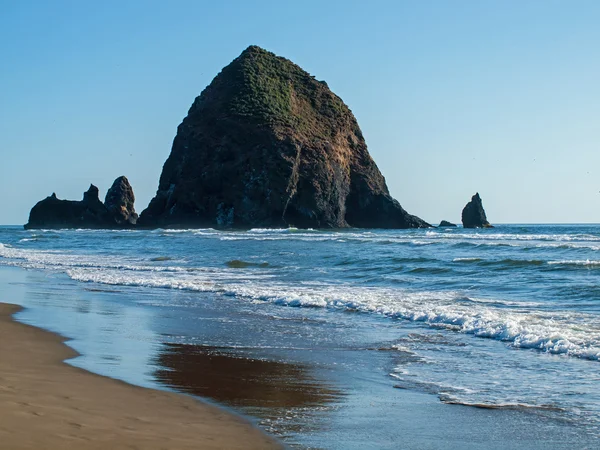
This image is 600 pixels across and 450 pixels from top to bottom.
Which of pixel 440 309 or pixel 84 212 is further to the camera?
pixel 84 212

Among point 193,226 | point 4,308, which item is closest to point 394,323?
point 4,308

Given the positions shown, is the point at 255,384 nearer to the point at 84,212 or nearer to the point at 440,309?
the point at 440,309

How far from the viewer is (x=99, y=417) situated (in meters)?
4.86

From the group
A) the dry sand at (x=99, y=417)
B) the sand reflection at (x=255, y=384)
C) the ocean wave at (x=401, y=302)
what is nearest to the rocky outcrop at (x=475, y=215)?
the ocean wave at (x=401, y=302)

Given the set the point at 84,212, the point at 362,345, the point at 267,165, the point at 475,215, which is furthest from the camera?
the point at 475,215

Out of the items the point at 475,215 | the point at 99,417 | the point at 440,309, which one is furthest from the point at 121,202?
the point at 99,417

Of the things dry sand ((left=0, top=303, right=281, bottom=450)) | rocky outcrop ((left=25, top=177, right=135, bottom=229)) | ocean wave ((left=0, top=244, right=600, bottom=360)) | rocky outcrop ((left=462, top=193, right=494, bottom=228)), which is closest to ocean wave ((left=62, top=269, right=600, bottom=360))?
ocean wave ((left=0, top=244, right=600, bottom=360))

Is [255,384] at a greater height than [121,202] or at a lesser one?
lesser

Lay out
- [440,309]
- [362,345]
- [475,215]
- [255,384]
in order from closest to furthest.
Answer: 1. [255,384]
2. [362,345]
3. [440,309]
4. [475,215]

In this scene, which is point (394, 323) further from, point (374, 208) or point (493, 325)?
point (374, 208)

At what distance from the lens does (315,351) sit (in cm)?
849

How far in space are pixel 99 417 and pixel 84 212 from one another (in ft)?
302

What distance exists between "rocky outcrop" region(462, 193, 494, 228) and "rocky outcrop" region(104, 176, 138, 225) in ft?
152

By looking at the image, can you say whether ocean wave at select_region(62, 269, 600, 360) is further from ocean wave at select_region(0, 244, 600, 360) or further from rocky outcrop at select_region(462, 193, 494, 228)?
rocky outcrop at select_region(462, 193, 494, 228)
